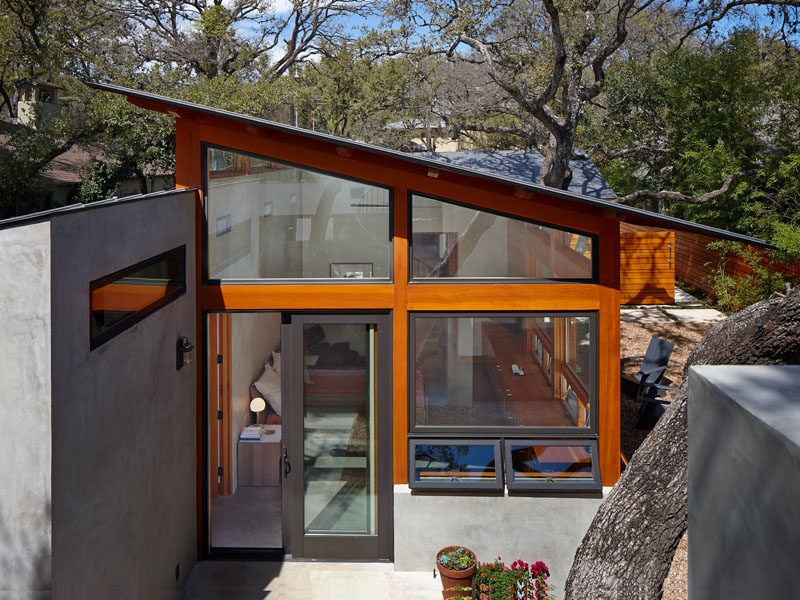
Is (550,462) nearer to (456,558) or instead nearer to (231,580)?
(456,558)

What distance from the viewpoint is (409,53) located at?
1534cm

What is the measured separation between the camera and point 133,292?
16.4ft

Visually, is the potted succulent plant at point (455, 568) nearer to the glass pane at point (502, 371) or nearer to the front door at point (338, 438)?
the front door at point (338, 438)

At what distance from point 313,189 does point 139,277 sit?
186cm

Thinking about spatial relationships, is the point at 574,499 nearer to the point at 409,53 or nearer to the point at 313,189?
the point at 313,189

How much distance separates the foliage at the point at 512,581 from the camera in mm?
5797

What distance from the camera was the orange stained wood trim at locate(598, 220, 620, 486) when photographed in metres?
6.38

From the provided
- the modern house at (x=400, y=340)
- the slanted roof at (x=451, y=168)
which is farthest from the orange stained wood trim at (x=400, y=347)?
the slanted roof at (x=451, y=168)

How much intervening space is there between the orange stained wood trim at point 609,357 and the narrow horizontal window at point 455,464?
90 centimetres

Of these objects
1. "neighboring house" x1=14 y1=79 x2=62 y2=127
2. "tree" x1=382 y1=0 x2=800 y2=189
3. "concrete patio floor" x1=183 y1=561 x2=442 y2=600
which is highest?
"neighboring house" x1=14 y1=79 x2=62 y2=127

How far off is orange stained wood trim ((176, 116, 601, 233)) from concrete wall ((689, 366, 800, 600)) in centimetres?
447

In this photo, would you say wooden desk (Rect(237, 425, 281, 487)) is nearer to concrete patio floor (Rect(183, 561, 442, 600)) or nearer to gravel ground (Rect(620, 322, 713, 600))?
concrete patio floor (Rect(183, 561, 442, 600))

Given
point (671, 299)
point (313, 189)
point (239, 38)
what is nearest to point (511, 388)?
point (313, 189)

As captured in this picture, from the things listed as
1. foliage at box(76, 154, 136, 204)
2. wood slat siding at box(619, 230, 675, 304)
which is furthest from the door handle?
foliage at box(76, 154, 136, 204)
